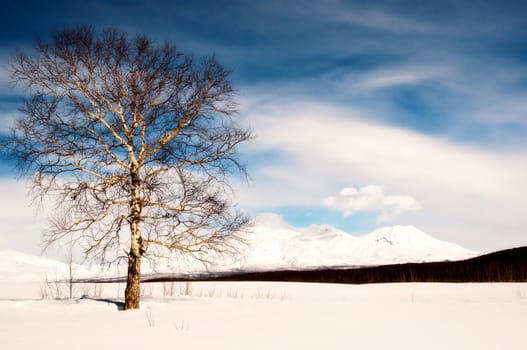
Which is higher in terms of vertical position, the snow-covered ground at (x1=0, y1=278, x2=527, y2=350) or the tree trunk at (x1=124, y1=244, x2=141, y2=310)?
the tree trunk at (x1=124, y1=244, x2=141, y2=310)

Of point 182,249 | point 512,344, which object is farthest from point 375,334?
point 182,249

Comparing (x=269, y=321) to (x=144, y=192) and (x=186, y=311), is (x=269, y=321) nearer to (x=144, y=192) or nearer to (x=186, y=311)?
(x=186, y=311)

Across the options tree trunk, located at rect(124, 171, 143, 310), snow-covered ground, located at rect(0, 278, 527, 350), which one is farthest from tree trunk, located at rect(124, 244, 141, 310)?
snow-covered ground, located at rect(0, 278, 527, 350)

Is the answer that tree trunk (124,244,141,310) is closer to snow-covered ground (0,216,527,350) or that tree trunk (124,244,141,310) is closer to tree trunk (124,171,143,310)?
tree trunk (124,171,143,310)

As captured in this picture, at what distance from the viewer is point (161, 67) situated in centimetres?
1292

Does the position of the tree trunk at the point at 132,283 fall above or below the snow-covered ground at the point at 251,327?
above

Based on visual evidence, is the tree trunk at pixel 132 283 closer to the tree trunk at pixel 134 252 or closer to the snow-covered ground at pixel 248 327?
the tree trunk at pixel 134 252

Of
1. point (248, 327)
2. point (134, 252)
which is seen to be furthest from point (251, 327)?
point (134, 252)

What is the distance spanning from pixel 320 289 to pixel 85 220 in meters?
13.3

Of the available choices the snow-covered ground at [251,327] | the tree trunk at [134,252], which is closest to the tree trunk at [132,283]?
the tree trunk at [134,252]

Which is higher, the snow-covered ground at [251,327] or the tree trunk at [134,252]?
the tree trunk at [134,252]

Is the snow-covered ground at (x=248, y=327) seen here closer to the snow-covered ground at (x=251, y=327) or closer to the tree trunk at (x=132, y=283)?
the snow-covered ground at (x=251, y=327)

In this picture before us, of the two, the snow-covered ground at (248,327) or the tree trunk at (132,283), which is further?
the tree trunk at (132,283)

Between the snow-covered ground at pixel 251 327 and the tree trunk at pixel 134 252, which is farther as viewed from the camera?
the tree trunk at pixel 134 252
